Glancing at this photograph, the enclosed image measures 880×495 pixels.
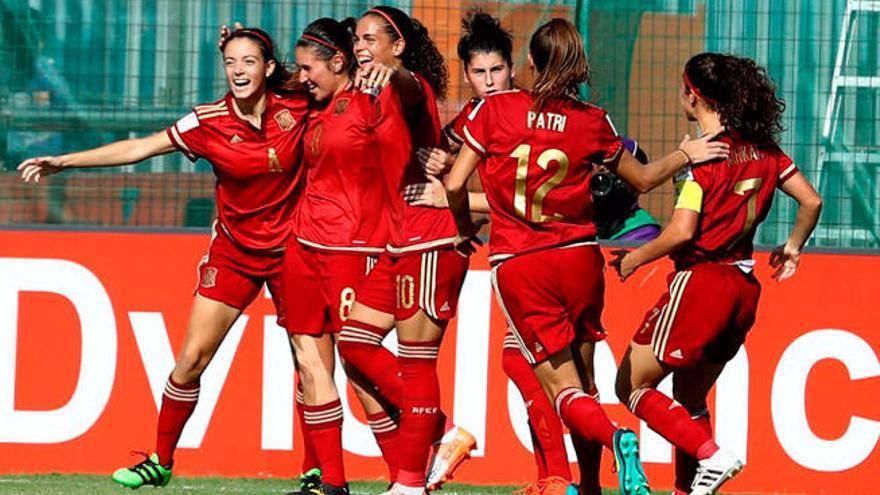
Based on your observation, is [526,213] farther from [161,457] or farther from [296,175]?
[161,457]

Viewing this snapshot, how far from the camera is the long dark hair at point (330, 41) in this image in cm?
930

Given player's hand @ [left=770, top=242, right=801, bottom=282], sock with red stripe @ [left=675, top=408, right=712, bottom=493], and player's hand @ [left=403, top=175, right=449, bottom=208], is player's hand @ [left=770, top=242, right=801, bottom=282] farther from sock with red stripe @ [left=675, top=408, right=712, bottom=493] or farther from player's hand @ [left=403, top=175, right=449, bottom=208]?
player's hand @ [left=403, top=175, right=449, bottom=208]

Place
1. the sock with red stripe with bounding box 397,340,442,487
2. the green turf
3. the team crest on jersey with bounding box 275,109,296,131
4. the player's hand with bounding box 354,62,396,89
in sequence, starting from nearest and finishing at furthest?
the player's hand with bounding box 354,62,396,89 → the sock with red stripe with bounding box 397,340,442,487 → the team crest on jersey with bounding box 275,109,296,131 → the green turf

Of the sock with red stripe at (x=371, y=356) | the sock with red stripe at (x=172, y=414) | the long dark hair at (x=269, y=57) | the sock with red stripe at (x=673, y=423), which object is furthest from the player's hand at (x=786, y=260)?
the sock with red stripe at (x=172, y=414)

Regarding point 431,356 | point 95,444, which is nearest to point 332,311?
point 431,356

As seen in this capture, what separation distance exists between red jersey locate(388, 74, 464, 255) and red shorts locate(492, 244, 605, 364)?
56 cm

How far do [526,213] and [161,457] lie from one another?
2.43 metres

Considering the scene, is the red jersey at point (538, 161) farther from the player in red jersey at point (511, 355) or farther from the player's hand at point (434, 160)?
the player's hand at point (434, 160)

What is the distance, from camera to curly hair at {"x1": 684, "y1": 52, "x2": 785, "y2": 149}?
8680 mm

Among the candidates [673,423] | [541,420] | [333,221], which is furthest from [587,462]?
[333,221]

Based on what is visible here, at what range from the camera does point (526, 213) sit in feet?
27.6

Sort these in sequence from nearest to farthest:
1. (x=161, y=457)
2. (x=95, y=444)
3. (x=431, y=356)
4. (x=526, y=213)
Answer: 1. (x=526, y=213)
2. (x=431, y=356)
3. (x=161, y=457)
4. (x=95, y=444)

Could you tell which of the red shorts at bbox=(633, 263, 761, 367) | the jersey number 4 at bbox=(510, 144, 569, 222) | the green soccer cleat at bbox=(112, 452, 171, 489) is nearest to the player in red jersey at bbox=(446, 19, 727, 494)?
the jersey number 4 at bbox=(510, 144, 569, 222)

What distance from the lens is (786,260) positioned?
928 centimetres
